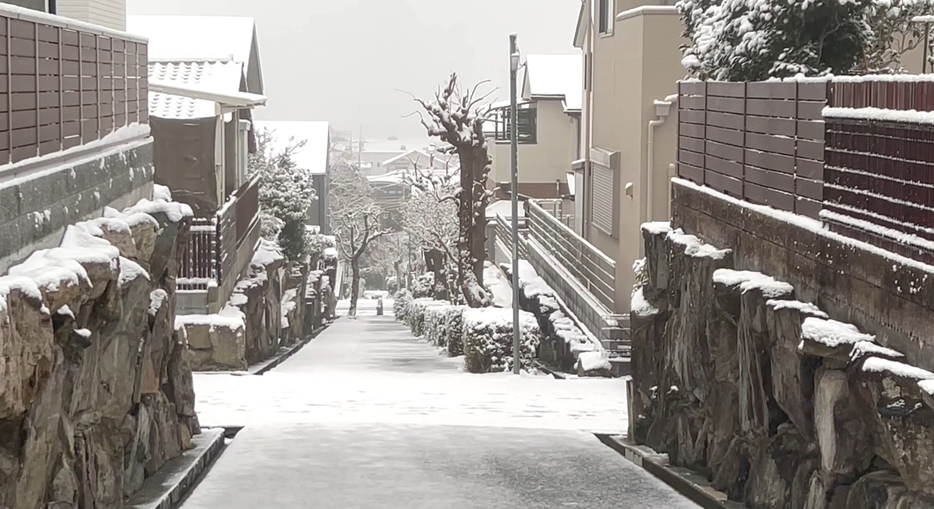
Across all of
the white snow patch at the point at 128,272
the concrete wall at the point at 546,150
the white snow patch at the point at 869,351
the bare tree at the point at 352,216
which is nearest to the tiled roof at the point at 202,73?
the concrete wall at the point at 546,150

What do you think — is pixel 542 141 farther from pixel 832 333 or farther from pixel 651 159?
pixel 832 333

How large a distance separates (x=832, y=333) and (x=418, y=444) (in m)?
6.71

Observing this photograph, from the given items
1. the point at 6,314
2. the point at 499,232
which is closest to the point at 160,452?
the point at 6,314

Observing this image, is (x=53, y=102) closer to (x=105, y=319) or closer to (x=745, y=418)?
(x=105, y=319)

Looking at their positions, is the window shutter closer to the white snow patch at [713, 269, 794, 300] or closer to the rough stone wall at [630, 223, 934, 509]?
the rough stone wall at [630, 223, 934, 509]

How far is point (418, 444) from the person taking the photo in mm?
13523

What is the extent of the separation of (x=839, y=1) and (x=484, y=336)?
12.7 meters

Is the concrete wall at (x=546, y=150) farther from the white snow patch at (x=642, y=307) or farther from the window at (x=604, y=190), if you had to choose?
the white snow patch at (x=642, y=307)

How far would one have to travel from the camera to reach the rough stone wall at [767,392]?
6723 mm

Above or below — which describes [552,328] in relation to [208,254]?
below

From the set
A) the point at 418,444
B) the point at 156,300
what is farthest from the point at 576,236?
the point at 156,300

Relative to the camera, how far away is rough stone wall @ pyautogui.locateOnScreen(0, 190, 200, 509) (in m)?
7.21

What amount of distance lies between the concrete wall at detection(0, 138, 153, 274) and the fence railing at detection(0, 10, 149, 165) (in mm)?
229

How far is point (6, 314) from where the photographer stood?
6734 millimetres
